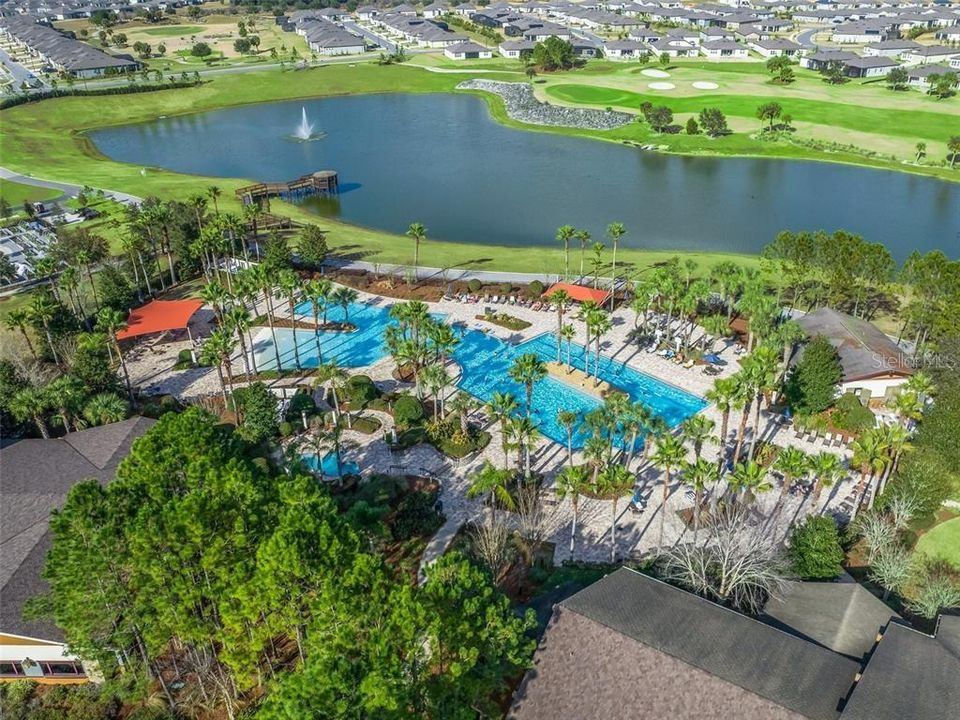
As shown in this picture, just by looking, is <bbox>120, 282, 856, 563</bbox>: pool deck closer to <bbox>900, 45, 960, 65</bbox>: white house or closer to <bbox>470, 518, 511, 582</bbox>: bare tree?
<bbox>470, 518, 511, 582</bbox>: bare tree

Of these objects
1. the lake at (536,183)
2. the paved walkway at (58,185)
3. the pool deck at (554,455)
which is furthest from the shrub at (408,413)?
the paved walkway at (58,185)

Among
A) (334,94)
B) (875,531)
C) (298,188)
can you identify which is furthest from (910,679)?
(334,94)

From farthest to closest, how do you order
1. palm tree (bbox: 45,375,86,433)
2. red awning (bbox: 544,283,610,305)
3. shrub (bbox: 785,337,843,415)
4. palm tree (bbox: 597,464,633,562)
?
1. red awning (bbox: 544,283,610,305)
2. shrub (bbox: 785,337,843,415)
3. palm tree (bbox: 45,375,86,433)
4. palm tree (bbox: 597,464,633,562)

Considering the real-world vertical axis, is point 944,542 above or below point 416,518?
A: below

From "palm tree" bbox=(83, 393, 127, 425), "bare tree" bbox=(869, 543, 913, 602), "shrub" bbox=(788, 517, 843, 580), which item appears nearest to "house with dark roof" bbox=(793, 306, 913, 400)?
"bare tree" bbox=(869, 543, 913, 602)

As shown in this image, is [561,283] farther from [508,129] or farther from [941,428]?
[508,129]

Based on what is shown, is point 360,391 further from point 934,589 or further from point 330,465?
point 934,589
